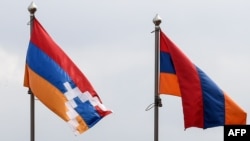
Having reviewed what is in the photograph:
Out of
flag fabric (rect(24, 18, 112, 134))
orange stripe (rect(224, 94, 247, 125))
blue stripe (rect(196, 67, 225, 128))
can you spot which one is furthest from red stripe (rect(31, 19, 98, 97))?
orange stripe (rect(224, 94, 247, 125))

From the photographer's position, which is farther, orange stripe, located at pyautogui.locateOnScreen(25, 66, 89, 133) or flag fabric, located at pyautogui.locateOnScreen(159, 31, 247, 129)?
flag fabric, located at pyautogui.locateOnScreen(159, 31, 247, 129)

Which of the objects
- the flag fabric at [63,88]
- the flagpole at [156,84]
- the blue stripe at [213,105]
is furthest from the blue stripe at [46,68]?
the blue stripe at [213,105]

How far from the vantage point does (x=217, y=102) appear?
55.0m

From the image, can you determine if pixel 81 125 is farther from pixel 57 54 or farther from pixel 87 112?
pixel 57 54

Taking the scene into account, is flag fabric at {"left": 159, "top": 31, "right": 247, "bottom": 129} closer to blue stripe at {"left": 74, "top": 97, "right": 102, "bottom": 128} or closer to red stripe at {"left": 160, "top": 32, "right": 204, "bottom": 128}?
red stripe at {"left": 160, "top": 32, "right": 204, "bottom": 128}

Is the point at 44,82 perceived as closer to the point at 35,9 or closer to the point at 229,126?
the point at 35,9

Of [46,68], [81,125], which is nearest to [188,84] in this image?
[81,125]

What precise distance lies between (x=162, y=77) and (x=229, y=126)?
431cm

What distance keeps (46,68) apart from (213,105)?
698 cm

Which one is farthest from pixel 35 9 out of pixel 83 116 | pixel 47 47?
pixel 83 116

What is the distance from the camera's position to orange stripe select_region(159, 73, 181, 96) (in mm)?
55219

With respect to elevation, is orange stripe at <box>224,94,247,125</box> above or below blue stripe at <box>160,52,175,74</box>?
below

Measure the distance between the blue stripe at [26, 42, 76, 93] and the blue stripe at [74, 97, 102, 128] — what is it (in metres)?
0.82

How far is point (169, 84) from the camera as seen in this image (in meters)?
55.3
